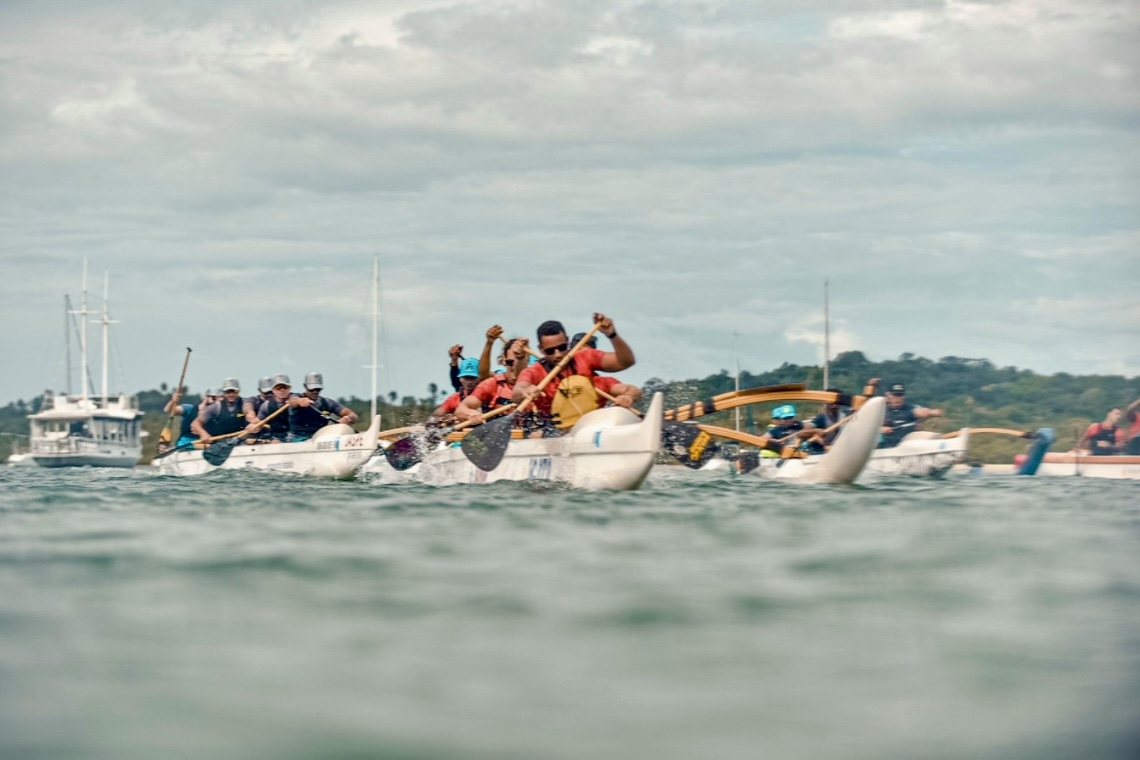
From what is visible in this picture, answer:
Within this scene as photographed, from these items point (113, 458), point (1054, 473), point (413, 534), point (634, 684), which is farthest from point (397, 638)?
point (113, 458)

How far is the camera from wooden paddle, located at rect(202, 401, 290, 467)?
74.5 feet

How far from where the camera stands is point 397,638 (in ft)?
18.0

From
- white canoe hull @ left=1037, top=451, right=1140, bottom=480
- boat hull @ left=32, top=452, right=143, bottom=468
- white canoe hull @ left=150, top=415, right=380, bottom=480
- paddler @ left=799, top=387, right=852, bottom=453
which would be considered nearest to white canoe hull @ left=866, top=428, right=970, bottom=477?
paddler @ left=799, top=387, right=852, bottom=453

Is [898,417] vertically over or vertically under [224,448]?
over

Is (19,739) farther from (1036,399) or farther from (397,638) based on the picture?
(1036,399)

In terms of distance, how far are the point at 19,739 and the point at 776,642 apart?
9.38 ft

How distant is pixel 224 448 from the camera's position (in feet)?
75.4

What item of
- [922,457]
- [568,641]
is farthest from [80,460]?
[568,641]

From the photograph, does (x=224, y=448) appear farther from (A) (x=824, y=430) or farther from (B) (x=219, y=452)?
(A) (x=824, y=430)

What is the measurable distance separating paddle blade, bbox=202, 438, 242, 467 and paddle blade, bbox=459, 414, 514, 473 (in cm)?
923

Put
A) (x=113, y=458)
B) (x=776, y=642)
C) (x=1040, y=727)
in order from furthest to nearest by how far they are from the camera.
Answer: (x=113, y=458), (x=776, y=642), (x=1040, y=727)

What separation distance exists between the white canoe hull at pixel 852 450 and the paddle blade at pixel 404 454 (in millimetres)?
5872

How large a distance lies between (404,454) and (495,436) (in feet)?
17.2

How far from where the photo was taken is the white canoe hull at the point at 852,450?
14883 millimetres
